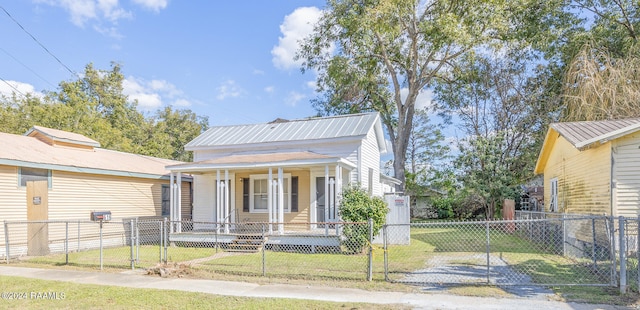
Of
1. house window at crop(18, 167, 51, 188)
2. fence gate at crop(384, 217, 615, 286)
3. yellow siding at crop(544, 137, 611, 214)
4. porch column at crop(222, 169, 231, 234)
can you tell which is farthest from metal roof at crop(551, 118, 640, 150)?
house window at crop(18, 167, 51, 188)

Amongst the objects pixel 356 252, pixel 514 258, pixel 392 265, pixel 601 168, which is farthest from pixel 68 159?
pixel 601 168

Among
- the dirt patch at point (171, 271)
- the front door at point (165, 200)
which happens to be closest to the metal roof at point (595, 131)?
the dirt patch at point (171, 271)

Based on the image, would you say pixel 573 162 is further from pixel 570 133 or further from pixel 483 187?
pixel 483 187

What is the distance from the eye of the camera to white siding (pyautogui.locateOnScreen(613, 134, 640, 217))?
33.2 ft

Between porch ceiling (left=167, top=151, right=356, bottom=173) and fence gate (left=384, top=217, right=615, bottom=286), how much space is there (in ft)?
11.0

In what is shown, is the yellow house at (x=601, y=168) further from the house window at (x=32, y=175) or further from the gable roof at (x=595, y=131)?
the house window at (x=32, y=175)

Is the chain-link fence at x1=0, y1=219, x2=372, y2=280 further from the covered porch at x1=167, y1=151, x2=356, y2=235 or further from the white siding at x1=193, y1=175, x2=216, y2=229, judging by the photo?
the white siding at x1=193, y1=175, x2=216, y2=229

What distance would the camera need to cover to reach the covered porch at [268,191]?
1337 cm

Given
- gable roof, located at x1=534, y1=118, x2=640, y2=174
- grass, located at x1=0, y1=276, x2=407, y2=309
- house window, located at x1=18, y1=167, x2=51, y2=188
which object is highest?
gable roof, located at x1=534, y1=118, x2=640, y2=174

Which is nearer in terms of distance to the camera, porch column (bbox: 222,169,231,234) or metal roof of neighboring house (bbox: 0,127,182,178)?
metal roof of neighboring house (bbox: 0,127,182,178)

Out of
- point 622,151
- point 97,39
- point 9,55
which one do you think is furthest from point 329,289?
point 97,39

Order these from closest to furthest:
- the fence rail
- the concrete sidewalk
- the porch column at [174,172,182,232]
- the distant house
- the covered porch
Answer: the concrete sidewalk, the fence rail, the distant house, the covered porch, the porch column at [174,172,182,232]

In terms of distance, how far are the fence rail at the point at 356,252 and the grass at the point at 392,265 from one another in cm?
3

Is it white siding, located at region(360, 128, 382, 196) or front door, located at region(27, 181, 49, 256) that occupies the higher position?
white siding, located at region(360, 128, 382, 196)
